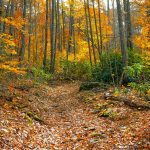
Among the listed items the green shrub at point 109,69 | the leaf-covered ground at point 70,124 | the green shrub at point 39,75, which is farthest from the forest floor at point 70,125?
the green shrub at point 39,75

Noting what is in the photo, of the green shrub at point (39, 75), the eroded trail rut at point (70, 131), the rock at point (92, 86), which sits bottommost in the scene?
the eroded trail rut at point (70, 131)

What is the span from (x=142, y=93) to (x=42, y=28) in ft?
82.5

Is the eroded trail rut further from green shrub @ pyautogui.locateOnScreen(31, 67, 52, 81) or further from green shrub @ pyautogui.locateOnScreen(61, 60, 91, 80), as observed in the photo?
green shrub @ pyautogui.locateOnScreen(61, 60, 91, 80)

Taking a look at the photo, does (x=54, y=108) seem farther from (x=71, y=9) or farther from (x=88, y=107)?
(x=71, y=9)

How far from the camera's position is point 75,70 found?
77.3 feet

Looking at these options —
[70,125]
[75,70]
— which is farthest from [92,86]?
[75,70]

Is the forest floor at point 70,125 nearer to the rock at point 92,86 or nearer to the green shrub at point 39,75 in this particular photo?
the rock at point 92,86

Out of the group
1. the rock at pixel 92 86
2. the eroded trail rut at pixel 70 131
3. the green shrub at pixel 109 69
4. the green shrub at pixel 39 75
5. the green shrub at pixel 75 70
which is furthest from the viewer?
the green shrub at pixel 75 70

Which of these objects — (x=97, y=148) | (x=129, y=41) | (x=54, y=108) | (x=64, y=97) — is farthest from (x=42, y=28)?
(x=97, y=148)

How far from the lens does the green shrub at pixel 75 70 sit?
22623mm

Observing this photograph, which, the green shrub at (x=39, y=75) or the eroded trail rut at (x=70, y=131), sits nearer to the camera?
the eroded trail rut at (x=70, y=131)

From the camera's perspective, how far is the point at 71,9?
27.6 meters

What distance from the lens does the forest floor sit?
24.3 feet

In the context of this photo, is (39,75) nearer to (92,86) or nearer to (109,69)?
(92,86)
